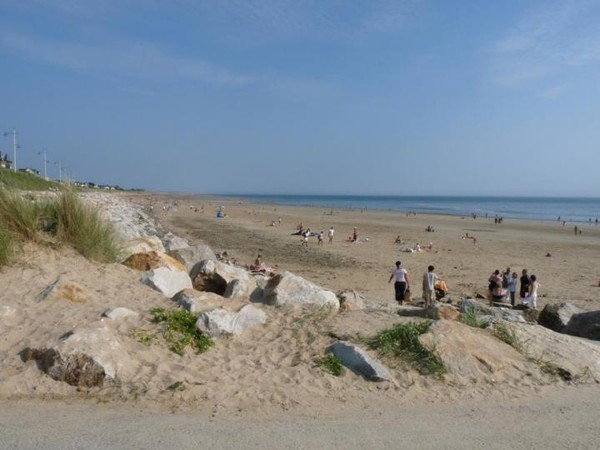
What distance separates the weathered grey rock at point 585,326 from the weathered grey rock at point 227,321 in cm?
616

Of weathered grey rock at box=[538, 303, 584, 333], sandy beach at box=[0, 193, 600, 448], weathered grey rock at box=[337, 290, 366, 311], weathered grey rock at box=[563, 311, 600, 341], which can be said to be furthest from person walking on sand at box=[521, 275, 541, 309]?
sandy beach at box=[0, 193, 600, 448]

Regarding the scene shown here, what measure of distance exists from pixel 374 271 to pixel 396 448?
52.7 ft

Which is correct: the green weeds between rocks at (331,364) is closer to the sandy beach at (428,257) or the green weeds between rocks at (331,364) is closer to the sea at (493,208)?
the sandy beach at (428,257)

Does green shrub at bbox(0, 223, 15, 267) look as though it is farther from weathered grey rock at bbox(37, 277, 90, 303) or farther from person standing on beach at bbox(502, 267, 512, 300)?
person standing on beach at bbox(502, 267, 512, 300)

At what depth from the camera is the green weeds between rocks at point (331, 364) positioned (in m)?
5.81

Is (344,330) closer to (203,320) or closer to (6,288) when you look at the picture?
(203,320)

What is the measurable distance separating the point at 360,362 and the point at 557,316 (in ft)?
21.6

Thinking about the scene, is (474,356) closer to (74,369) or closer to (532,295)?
(74,369)

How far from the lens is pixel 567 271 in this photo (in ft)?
70.3

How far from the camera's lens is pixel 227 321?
6613 mm

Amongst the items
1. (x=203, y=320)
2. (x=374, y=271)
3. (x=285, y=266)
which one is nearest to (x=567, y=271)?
(x=374, y=271)

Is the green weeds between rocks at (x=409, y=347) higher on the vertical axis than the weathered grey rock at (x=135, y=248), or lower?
lower

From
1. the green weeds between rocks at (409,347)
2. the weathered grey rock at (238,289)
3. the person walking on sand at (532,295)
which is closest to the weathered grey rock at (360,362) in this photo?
the green weeds between rocks at (409,347)

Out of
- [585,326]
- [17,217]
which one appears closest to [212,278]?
[17,217]
